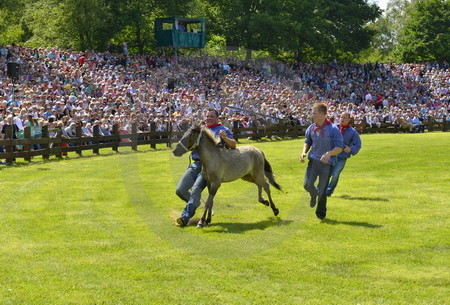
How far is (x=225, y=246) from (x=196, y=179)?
101 inches

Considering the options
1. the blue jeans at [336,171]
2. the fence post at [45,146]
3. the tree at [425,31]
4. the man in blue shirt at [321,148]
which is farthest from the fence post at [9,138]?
the tree at [425,31]

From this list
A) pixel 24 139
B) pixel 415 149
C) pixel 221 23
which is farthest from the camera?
pixel 221 23

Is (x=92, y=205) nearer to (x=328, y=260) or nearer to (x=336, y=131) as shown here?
(x=336, y=131)

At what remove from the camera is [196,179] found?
12.7 meters

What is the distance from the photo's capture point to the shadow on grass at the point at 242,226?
11.8 metres

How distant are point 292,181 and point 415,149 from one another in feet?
39.8

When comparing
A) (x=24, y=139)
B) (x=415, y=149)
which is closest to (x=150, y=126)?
(x=24, y=139)

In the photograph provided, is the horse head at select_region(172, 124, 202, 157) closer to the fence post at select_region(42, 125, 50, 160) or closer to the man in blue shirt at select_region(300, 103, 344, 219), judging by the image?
the man in blue shirt at select_region(300, 103, 344, 219)

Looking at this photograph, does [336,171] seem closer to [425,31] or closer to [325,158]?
[325,158]

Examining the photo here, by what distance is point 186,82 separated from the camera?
44.4 meters

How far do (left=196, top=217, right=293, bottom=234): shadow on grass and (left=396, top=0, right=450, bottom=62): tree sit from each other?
6934cm

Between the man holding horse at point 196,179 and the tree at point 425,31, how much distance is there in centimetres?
6933

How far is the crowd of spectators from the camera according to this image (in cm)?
3033

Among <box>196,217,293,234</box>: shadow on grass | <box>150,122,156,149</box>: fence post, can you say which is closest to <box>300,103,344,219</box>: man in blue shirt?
<box>196,217,293,234</box>: shadow on grass
